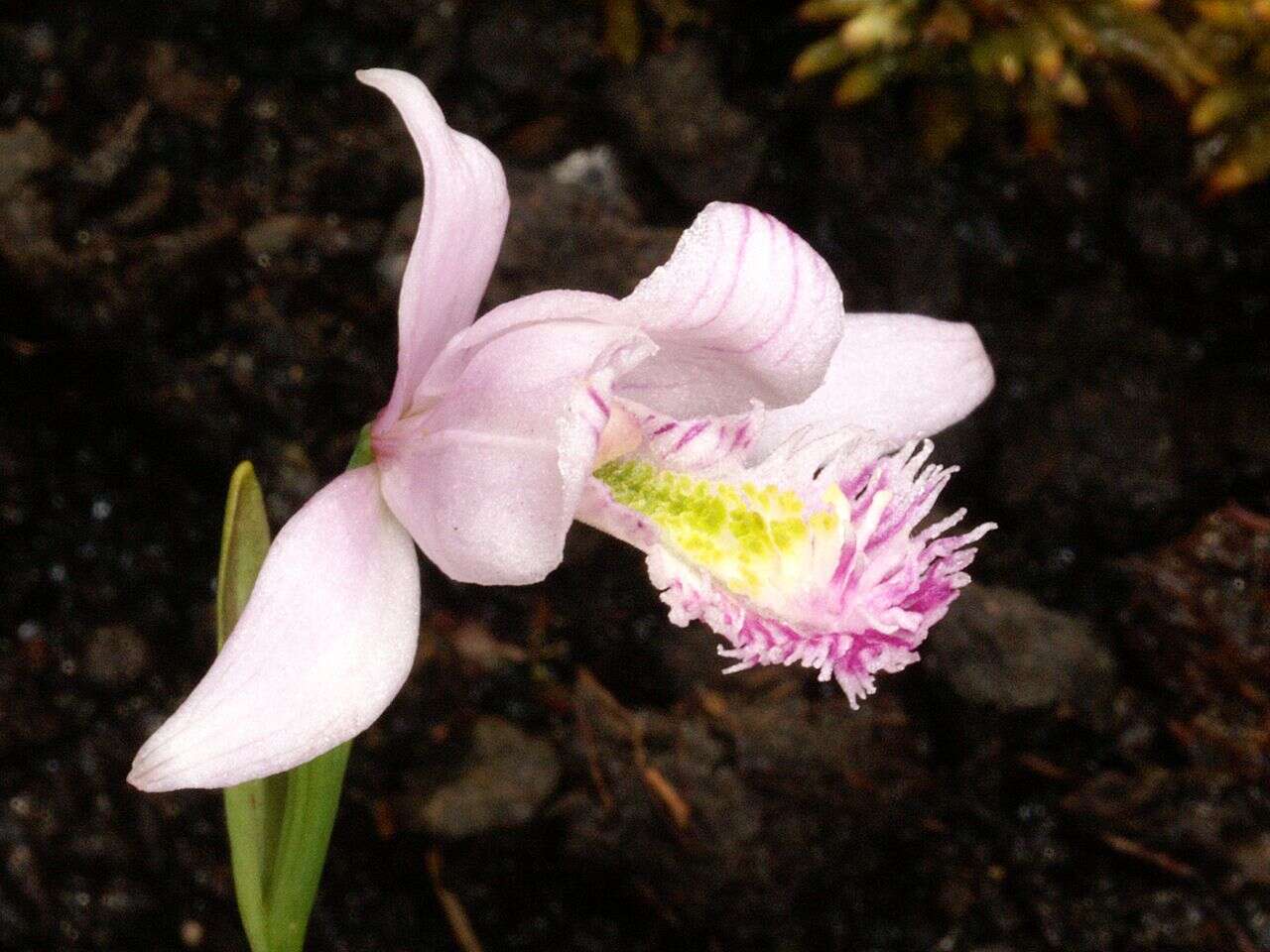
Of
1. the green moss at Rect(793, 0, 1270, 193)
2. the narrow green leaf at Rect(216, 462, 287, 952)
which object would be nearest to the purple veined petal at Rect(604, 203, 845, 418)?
the narrow green leaf at Rect(216, 462, 287, 952)

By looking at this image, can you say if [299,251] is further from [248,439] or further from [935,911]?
[935,911]

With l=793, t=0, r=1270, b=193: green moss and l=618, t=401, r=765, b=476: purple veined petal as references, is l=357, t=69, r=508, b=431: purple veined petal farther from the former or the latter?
l=793, t=0, r=1270, b=193: green moss

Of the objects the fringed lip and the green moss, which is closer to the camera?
the fringed lip

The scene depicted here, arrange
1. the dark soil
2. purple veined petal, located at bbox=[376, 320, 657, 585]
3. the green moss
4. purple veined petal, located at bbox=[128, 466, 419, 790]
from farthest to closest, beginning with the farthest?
the green moss
the dark soil
purple veined petal, located at bbox=[376, 320, 657, 585]
purple veined petal, located at bbox=[128, 466, 419, 790]

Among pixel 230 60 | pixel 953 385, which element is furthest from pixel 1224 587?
pixel 230 60

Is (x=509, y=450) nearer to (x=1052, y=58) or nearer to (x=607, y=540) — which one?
(x=607, y=540)

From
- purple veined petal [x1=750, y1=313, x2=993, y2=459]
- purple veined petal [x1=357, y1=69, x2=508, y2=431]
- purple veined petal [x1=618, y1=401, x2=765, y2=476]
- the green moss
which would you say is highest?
purple veined petal [x1=357, y1=69, x2=508, y2=431]

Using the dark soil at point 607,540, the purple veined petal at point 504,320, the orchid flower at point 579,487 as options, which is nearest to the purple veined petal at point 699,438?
the orchid flower at point 579,487

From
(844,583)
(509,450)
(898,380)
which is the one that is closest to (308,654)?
(509,450)
